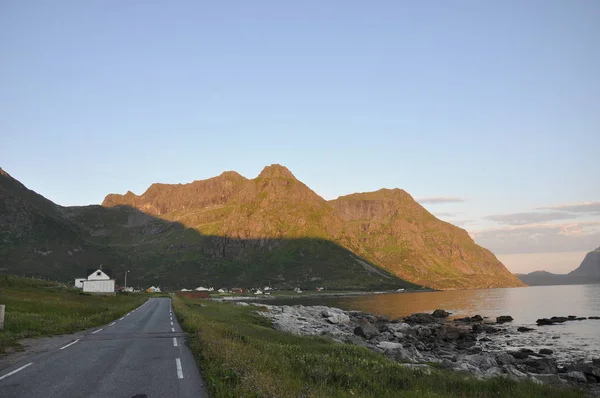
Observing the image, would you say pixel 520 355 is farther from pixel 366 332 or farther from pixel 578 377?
pixel 366 332

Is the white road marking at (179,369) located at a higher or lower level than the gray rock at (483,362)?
higher

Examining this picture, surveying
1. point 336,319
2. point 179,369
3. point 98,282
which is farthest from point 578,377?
point 98,282

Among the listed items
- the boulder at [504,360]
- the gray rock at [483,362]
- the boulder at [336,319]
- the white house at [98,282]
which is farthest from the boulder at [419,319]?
the white house at [98,282]

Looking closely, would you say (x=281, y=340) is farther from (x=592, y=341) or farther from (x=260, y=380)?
(x=592, y=341)

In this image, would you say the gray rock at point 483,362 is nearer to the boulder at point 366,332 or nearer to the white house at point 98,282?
the boulder at point 366,332

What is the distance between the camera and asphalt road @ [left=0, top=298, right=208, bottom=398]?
1414 centimetres

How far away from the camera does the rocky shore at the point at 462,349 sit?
3095 cm

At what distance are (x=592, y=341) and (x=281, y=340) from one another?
148 ft

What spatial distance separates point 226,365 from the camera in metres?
16.5

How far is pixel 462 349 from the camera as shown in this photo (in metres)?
53.9

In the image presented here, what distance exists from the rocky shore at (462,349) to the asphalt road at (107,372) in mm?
13463

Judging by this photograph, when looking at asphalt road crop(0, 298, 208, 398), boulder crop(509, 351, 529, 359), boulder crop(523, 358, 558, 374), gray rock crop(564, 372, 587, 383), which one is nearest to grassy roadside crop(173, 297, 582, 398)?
asphalt road crop(0, 298, 208, 398)

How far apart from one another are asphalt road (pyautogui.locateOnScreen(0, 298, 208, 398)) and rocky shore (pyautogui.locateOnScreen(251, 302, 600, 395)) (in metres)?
13.5

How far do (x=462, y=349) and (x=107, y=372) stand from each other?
47.2m
